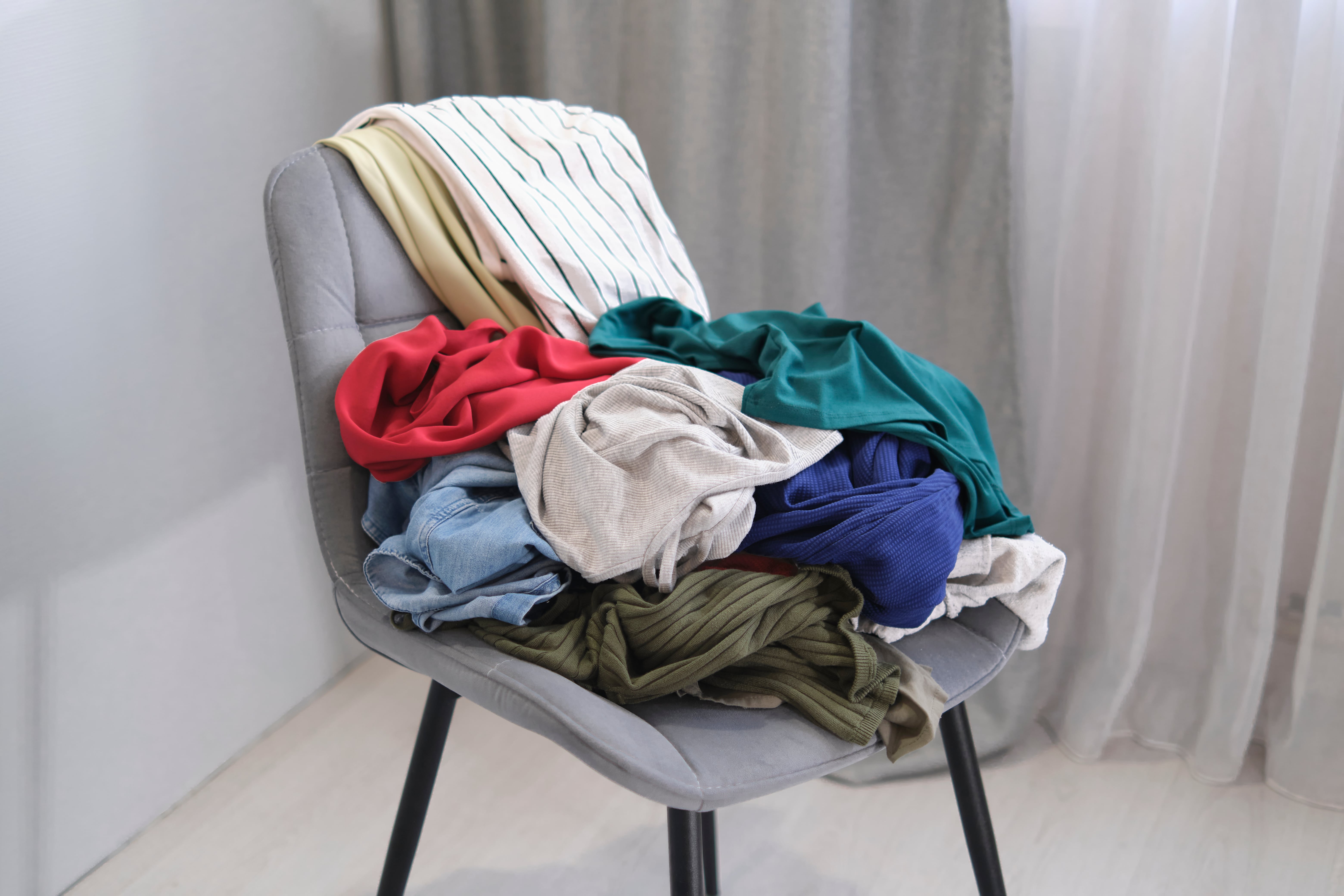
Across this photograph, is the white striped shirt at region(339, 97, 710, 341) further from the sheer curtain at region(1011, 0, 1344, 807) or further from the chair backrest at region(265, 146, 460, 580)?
the sheer curtain at region(1011, 0, 1344, 807)

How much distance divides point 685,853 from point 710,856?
0.43m

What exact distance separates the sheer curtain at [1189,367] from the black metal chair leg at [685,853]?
0.83 meters

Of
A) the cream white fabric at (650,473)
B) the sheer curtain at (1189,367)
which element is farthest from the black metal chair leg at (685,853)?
the sheer curtain at (1189,367)

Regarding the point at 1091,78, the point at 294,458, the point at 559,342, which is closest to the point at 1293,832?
the point at 1091,78

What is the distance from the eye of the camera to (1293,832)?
108 centimetres

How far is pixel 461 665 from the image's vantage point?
22.4 inches

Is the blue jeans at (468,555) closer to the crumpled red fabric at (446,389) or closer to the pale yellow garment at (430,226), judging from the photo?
the crumpled red fabric at (446,389)

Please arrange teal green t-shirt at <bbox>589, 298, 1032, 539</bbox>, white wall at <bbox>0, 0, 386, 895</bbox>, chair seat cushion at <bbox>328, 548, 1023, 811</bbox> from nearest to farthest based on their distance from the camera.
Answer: chair seat cushion at <bbox>328, 548, 1023, 811</bbox>
teal green t-shirt at <bbox>589, 298, 1032, 539</bbox>
white wall at <bbox>0, 0, 386, 895</bbox>

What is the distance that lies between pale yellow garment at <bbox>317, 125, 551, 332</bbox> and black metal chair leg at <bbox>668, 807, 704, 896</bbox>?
0.42 meters

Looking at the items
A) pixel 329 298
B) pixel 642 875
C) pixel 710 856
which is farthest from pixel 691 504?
pixel 642 875

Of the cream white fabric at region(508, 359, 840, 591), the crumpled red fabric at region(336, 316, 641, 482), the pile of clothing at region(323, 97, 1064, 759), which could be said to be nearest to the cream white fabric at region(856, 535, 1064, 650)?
the pile of clothing at region(323, 97, 1064, 759)

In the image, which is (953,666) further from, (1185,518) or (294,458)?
(294,458)

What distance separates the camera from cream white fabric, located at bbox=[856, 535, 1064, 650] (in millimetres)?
648

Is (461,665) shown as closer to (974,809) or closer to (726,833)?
(974,809)
